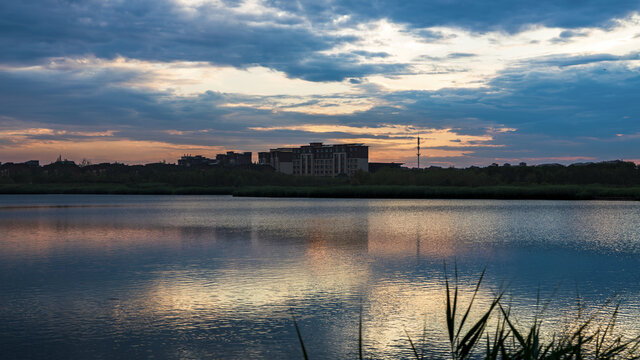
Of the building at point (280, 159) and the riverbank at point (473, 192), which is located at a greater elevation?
the building at point (280, 159)

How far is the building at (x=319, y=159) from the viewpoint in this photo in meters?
180

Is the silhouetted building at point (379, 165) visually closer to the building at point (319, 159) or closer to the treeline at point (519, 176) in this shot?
the building at point (319, 159)

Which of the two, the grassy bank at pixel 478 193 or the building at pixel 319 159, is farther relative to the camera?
the building at pixel 319 159

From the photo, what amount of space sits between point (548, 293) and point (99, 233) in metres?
21.8

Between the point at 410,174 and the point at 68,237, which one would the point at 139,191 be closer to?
the point at 410,174

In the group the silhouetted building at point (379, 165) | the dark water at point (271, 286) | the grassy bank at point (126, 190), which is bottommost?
the dark water at point (271, 286)

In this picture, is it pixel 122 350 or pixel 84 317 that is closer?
pixel 122 350

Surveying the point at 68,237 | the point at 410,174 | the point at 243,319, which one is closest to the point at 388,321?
the point at 243,319

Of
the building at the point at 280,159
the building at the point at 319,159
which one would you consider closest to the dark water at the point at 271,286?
the building at the point at 319,159

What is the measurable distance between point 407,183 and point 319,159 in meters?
93.0

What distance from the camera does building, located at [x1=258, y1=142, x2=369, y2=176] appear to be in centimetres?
18025

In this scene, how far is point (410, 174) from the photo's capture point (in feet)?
337

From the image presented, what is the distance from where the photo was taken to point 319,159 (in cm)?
18812

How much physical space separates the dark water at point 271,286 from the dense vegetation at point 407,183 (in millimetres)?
47876
